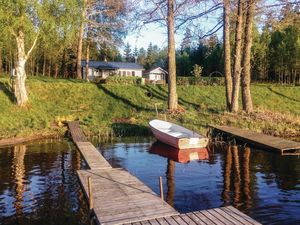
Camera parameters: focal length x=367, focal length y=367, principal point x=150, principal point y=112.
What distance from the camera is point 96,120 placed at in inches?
1198

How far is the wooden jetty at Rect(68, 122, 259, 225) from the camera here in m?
9.74

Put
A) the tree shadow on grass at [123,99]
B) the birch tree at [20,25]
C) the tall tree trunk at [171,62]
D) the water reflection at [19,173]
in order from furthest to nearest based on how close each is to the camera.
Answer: the tree shadow on grass at [123,99] → the tall tree trunk at [171,62] → the birch tree at [20,25] → the water reflection at [19,173]

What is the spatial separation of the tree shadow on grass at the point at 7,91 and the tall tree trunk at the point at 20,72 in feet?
3.16

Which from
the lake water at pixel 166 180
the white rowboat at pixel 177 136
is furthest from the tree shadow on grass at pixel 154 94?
the lake water at pixel 166 180

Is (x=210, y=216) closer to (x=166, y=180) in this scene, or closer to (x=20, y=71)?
(x=166, y=180)

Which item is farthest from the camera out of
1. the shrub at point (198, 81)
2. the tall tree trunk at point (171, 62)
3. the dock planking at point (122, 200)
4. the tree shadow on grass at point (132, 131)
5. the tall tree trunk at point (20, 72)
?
the shrub at point (198, 81)

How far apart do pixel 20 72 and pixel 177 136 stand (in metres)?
14.8

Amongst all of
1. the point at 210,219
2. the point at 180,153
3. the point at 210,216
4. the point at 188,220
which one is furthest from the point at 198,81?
the point at 188,220

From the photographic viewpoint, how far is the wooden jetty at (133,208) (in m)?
9.74

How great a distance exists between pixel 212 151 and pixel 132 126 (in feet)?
26.7

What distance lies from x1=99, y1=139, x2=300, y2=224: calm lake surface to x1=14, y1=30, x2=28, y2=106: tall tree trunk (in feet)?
36.9

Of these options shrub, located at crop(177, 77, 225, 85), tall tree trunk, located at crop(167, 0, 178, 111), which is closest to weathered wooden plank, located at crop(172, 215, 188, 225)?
tall tree trunk, located at crop(167, 0, 178, 111)

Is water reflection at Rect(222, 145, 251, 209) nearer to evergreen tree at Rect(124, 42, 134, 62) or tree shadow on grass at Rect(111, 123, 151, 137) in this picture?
tree shadow on grass at Rect(111, 123, 151, 137)

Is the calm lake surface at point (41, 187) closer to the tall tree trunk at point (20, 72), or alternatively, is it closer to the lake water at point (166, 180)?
the lake water at point (166, 180)
